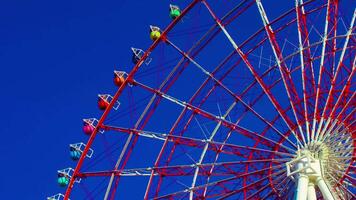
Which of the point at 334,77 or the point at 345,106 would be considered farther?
the point at 334,77

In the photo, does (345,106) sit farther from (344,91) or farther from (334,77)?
(334,77)

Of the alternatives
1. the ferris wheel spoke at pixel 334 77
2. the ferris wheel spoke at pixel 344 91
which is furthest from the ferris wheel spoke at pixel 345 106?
the ferris wheel spoke at pixel 334 77

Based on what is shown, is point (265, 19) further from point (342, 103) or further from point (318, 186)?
point (318, 186)

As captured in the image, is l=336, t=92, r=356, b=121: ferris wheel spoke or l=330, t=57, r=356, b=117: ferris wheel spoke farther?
l=336, t=92, r=356, b=121: ferris wheel spoke

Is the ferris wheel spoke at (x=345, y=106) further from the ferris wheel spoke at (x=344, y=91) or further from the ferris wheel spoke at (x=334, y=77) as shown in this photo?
the ferris wheel spoke at (x=334, y=77)

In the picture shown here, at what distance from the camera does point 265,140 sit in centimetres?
2723

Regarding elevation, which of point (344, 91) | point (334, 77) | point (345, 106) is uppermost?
point (334, 77)

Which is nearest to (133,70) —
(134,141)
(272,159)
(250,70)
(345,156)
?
(134,141)

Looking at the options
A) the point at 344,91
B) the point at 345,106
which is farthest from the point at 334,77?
the point at 345,106

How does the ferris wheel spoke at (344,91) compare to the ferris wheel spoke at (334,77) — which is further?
the ferris wheel spoke at (344,91)

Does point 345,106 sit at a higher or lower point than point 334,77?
lower

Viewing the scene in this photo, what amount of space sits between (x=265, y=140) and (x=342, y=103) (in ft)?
10.0

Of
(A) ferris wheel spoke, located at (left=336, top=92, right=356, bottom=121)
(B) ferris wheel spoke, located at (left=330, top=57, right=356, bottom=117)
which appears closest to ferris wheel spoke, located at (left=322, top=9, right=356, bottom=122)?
(B) ferris wheel spoke, located at (left=330, top=57, right=356, bottom=117)

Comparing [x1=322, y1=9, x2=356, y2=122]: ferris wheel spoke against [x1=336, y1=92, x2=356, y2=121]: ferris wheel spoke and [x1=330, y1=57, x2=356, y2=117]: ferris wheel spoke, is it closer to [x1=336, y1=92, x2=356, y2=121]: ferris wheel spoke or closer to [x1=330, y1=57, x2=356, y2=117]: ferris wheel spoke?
[x1=330, y1=57, x2=356, y2=117]: ferris wheel spoke
